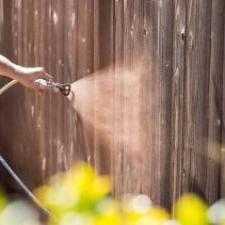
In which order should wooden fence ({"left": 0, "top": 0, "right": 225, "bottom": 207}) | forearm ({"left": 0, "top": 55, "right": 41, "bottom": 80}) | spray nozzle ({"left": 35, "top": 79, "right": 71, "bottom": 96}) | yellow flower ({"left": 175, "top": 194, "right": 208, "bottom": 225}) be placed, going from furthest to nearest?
spray nozzle ({"left": 35, "top": 79, "right": 71, "bottom": 96}), forearm ({"left": 0, "top": 55, "right": 41, "bottom": 80}), wooden fence ({"left": 0, "top": 0, "right": 225, "bottom": 207}), yellow flower ({"left": 175, "top": 194, "right": 208, "bottom": 225})

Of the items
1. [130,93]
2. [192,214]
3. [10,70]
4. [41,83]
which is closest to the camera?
[192,214]

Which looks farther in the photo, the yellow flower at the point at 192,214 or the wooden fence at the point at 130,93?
the wooden fence at the point at 130,93

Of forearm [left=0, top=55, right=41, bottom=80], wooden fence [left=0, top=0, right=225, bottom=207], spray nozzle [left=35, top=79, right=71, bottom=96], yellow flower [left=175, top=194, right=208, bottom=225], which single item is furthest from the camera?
spray nozzle [left=35, top=79, right=71, bottom=96]

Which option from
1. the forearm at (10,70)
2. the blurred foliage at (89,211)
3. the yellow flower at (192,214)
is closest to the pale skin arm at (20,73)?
the forearm at (10,70)

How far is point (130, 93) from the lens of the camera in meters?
4.18

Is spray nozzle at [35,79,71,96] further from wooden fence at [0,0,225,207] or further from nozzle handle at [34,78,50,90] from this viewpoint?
wooden fence at [0,0,225,207]

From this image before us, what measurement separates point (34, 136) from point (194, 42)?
1.92 metres

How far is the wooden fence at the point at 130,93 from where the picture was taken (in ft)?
12.0

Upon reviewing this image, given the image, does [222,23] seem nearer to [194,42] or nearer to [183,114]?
[194,42]

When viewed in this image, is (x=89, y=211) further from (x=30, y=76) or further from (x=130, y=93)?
(x=130, y=93)

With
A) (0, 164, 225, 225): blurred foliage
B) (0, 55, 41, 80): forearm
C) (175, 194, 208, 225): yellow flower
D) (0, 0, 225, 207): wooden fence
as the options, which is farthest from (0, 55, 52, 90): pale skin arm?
(175, 194, 208, 225): yellow flower

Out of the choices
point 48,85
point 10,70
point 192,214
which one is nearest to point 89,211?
point 192,214

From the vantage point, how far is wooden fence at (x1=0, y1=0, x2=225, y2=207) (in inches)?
143

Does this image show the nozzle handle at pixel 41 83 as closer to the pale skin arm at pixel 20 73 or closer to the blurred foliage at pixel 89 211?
the pale skin arm at pixel 20 73
